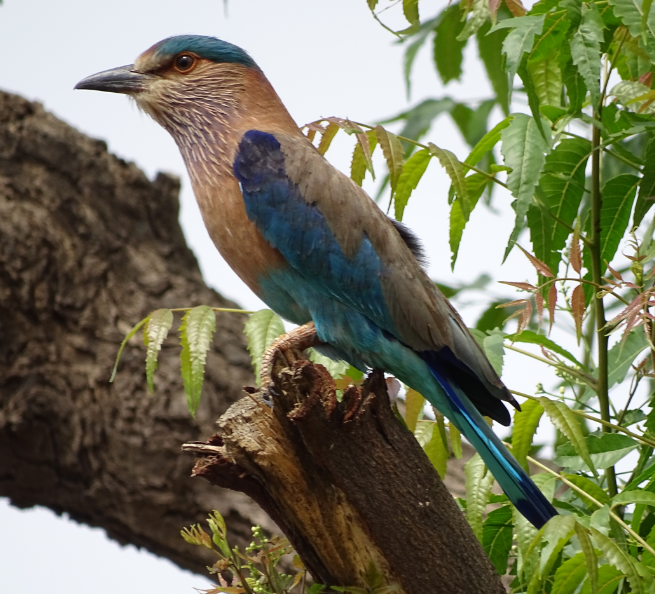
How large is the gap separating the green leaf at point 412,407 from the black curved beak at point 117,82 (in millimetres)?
1578

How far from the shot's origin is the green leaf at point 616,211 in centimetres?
269

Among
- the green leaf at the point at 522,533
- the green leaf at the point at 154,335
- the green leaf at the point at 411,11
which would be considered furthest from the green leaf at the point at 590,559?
the green leaf at the point at 411,11

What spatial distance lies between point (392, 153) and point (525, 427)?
907mm

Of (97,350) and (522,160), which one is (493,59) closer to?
(522,160)

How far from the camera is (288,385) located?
7.18 feet

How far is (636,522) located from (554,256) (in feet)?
2.82

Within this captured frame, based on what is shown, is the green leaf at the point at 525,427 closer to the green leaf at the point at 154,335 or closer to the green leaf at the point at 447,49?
the green leaf at the point at 154,335

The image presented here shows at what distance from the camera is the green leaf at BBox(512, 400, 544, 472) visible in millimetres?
2461

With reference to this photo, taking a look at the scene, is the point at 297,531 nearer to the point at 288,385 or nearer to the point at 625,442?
the point at 288,385

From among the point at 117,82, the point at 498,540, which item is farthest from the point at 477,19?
the point at 498,540

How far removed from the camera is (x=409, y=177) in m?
2.69

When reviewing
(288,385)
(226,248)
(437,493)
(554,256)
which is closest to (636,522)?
(437,493)

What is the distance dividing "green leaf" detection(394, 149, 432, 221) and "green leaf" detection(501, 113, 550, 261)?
0.32 meters

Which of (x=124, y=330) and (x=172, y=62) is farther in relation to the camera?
(x=124, y=330)
